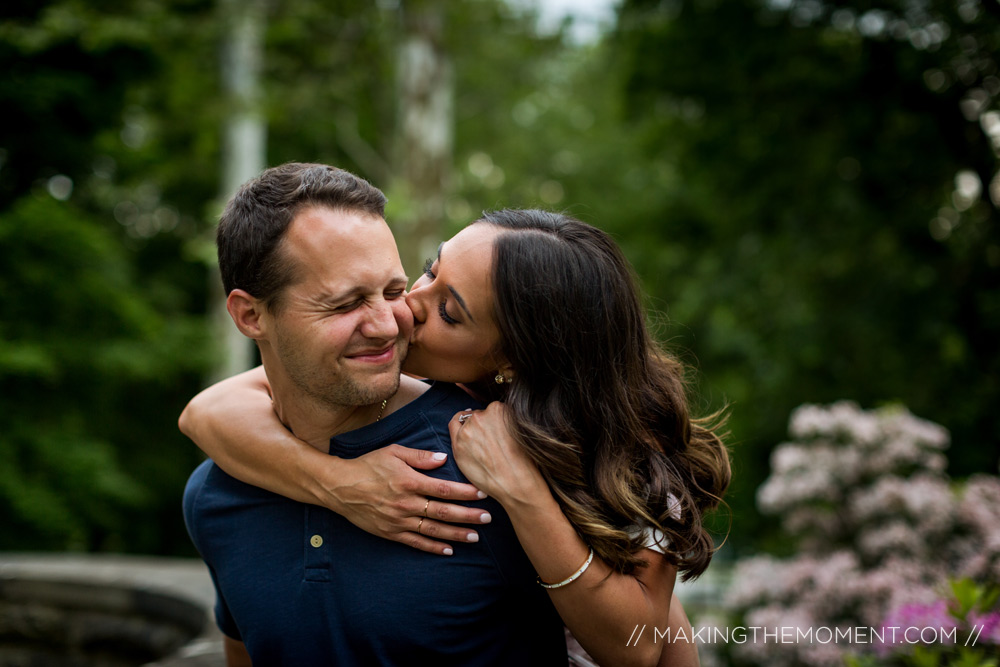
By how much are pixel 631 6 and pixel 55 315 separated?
21.7 ft

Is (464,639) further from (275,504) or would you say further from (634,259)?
(634,259)

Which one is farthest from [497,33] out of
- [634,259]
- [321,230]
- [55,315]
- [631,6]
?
[321,230]

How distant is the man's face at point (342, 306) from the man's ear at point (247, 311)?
129mm

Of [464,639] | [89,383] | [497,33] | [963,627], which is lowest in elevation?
[89,383]

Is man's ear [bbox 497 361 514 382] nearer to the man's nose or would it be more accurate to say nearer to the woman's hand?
the woman's hand

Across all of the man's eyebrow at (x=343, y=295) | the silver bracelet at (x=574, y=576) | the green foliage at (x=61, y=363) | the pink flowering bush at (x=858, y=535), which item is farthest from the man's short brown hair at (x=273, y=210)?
the green foliage at (x=61, y=363)

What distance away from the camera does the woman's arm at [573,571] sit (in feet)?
6.42

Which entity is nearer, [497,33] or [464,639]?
[464,639]

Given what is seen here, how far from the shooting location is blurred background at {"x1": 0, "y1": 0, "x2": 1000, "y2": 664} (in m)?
6.36

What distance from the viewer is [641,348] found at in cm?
228

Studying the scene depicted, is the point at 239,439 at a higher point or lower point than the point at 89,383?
higher

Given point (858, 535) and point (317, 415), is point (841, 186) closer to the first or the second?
point (858, 535)

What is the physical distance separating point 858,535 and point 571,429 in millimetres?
3656

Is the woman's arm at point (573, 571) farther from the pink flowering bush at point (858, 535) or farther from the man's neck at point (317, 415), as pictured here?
the pink flowering bush at point (858, 535)
